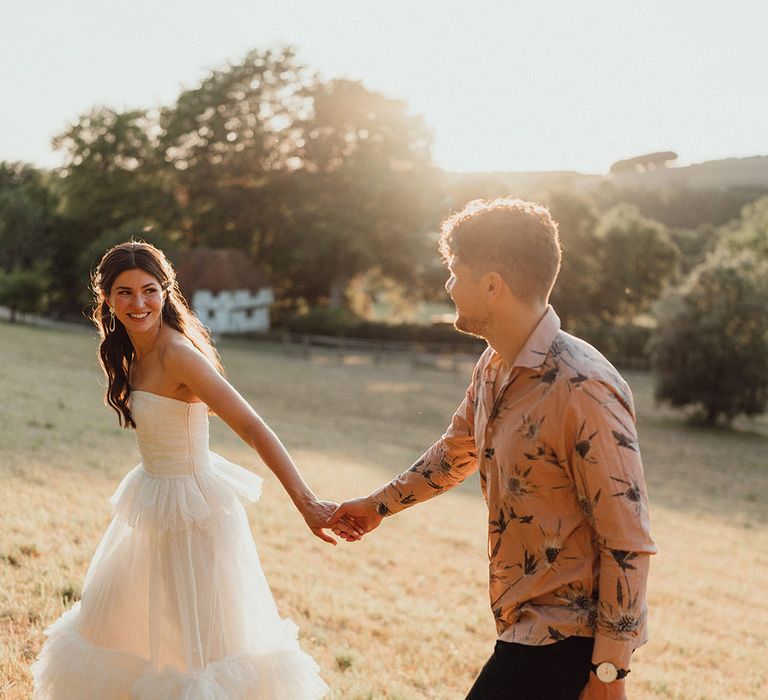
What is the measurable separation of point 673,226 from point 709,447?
186ft

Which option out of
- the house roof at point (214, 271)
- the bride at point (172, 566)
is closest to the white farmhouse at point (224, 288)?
the house roof at point (214, 271)

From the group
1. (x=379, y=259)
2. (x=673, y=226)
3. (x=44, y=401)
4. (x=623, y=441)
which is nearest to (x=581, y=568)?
(x=623, y=441)

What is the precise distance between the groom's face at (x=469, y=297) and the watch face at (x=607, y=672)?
1130mm

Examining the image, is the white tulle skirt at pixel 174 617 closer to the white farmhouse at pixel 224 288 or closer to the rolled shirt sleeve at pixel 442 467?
the rolled shirt sleeve at pixel 442 467

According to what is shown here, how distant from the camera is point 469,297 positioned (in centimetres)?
277

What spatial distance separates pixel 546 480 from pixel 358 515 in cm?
153

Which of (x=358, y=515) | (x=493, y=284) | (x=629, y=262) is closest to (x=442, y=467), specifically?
(x=358, y=515)

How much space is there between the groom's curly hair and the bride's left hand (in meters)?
1.62

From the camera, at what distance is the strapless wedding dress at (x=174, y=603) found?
334cm

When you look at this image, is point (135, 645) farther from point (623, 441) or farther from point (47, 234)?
point (47, 234)

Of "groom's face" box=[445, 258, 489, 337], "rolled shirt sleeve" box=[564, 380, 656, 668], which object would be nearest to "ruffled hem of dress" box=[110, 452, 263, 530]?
"groom's face" box=[445, 258, 489, 337]

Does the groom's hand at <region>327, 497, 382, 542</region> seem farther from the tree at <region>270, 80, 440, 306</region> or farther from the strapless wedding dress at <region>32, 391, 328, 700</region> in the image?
the tree at <region>270, 80, 440, 306</region>

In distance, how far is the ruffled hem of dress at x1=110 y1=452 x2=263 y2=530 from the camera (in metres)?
3.45

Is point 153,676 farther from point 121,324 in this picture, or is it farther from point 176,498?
point 121,324
